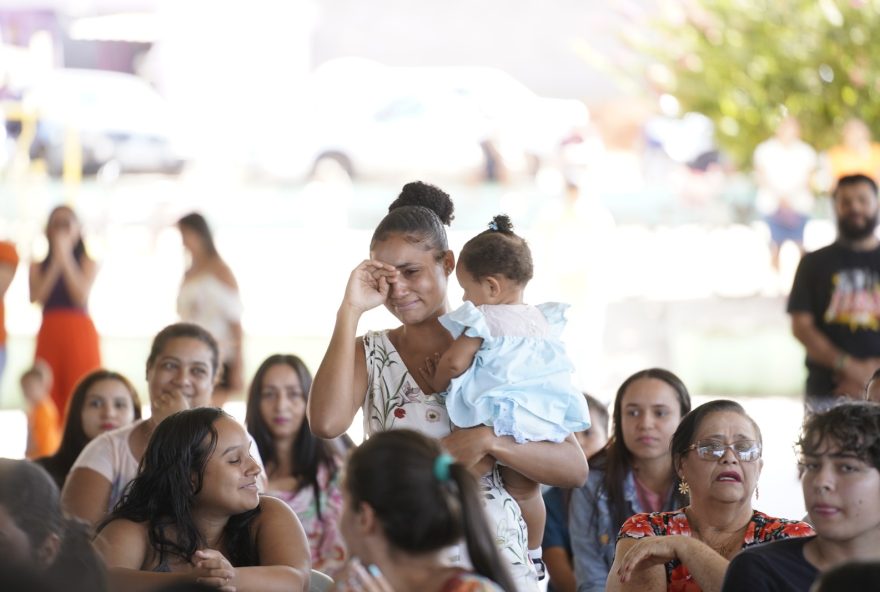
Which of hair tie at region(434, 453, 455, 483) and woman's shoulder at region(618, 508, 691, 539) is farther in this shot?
woman's shoulder at region(618, 508, 691, 539)

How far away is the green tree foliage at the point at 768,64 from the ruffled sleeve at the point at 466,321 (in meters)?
9.43

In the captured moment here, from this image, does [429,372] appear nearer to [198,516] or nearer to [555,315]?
[555,315]

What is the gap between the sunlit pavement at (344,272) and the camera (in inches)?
433

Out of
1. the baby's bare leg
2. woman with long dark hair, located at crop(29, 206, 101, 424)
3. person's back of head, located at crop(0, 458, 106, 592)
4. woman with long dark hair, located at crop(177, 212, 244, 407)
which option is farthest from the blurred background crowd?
person's back of head, located at crop(0, 458, 106, 592)

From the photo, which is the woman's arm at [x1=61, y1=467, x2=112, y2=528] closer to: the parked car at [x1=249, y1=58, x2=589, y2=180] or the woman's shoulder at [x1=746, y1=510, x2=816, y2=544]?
the woman's shoulder at [x1=746, y1=510, x2=816, y2=544]

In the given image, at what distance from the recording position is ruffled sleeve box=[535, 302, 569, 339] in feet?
10.5

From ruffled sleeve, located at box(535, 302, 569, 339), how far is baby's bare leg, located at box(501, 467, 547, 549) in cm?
36

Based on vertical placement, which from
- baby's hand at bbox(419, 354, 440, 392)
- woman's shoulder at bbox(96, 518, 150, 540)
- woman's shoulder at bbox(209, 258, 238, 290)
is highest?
woman's shoulder at bbox(209, 258, 238, 290)

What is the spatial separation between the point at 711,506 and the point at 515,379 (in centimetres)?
59

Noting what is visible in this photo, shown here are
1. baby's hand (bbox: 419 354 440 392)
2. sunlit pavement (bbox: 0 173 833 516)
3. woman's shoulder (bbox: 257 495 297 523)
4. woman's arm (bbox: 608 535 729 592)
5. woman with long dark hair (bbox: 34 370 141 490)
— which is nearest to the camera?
woman's arm (bbox: 608 535 729 592)

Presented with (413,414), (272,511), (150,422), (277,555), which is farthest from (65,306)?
(413,414)

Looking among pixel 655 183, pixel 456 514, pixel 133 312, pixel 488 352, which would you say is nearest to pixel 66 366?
pixel 133 312

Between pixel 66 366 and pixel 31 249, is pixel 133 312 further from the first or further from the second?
pixel 66 366

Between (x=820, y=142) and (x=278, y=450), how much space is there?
8.26 metres
